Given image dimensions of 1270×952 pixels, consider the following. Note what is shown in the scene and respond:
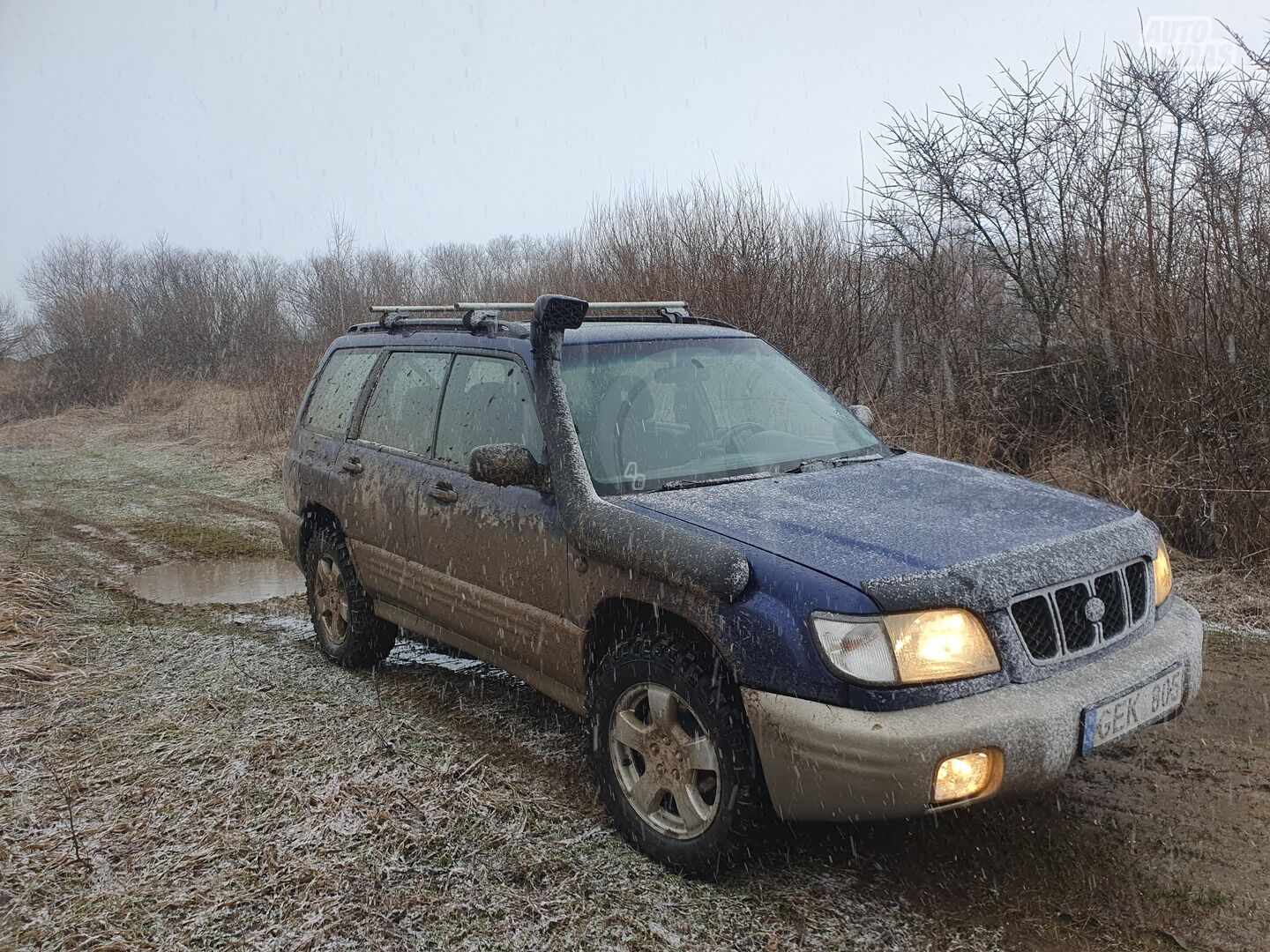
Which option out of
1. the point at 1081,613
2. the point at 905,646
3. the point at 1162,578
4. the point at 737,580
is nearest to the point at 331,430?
the point at 737,580

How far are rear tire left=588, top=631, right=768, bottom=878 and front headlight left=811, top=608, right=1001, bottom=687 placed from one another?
39 centimetres

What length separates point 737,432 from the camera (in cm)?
378

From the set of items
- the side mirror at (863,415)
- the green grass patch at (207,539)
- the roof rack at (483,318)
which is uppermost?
the roof rack at (483,318)

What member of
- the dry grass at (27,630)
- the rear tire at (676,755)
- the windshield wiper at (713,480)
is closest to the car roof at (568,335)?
the windshield wiper at (713,480)

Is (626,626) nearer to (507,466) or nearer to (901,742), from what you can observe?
(507,466)

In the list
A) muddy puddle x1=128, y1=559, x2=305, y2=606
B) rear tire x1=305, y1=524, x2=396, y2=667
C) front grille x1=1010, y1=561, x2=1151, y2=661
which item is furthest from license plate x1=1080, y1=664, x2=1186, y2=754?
muddy puddle x1=128, y1=559, x2=305, y2=606

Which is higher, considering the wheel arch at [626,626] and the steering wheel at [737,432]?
the steering wheel at [737,432]

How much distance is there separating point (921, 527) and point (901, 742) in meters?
0.74

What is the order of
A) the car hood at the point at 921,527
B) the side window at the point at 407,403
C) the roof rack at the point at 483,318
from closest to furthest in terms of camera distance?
the car hood at the point at 921,527 < the roof rack at the point at 483,318 < the side window at the point at 407,403

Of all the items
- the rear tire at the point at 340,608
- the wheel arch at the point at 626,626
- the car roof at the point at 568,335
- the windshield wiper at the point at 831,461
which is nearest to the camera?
the wheel arch at the point at 626,626

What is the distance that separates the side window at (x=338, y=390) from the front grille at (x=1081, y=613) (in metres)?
3.47

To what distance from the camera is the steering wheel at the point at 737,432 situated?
3.69 meters

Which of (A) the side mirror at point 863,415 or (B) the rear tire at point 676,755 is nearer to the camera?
(B) the rear tire at point 676,755

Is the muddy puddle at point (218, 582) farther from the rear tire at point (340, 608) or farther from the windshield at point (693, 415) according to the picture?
the windshield at point (693, 415)
